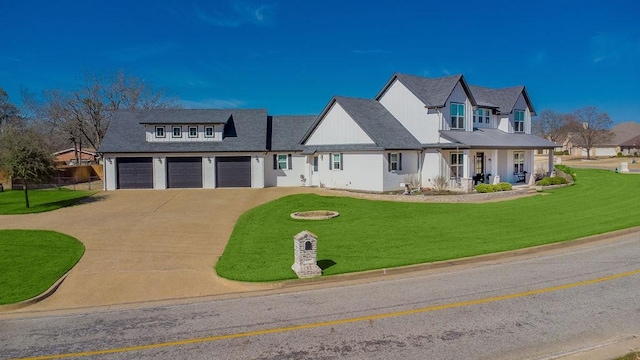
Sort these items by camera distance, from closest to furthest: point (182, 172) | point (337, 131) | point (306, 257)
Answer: point (306, 257) < point (337, 131) < point (182, 172)

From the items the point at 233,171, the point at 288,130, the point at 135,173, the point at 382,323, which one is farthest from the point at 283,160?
the point at 382,323

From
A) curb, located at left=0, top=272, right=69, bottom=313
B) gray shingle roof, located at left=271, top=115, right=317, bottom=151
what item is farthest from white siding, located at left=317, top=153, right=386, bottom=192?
curb, located at left=0, top=272, right=69, bottom=313

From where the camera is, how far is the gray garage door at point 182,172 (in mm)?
35938

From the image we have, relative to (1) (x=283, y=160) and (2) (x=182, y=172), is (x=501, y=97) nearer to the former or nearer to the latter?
(1) (x=283, y=160)

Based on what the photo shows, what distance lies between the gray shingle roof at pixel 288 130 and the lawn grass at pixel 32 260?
2036 centimetres

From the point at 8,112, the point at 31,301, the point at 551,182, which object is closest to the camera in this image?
Result: the point at 31,301

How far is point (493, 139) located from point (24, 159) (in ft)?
105

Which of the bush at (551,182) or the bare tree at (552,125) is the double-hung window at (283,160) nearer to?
the bush at (551,182)

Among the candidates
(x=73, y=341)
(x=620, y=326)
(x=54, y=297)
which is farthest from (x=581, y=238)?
(x=54, y=297)

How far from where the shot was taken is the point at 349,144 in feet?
106

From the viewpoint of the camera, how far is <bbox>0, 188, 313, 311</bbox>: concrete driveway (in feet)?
39.2

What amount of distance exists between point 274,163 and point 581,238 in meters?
25.5

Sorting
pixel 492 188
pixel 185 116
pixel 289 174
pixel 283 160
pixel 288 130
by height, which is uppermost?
pixel 185 116

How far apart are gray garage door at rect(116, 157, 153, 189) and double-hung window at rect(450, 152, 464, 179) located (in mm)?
23375
